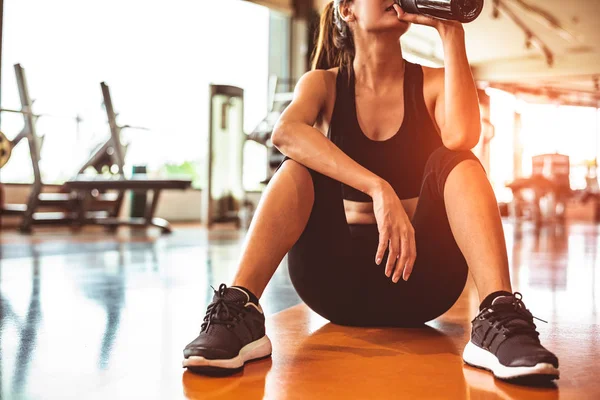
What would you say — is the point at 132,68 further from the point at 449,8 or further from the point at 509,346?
the point at 509,346

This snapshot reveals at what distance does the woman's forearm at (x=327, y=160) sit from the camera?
3.68 feet

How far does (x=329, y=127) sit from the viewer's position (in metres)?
1.33

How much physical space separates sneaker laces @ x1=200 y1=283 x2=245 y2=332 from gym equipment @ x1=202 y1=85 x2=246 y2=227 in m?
4.87

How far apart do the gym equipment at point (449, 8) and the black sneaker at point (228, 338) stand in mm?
576

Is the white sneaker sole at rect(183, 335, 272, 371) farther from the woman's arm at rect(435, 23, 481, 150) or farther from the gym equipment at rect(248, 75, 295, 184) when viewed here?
the gym equipment at rect(248, 75, 295, 184)

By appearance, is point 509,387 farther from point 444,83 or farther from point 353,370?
point 444,83

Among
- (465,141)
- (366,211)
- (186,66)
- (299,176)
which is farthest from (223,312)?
(186,66)

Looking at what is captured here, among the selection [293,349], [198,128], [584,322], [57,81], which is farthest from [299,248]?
[198,128]

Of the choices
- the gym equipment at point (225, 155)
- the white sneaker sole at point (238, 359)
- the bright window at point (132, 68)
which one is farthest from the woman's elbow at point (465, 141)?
the gym equipment at point (225, 155)

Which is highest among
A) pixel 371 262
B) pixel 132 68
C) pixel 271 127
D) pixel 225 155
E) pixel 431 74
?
pixel 132 68

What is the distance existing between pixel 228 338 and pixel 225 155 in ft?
16.6

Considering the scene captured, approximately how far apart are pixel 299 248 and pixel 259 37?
Answer: 6500 millimetres

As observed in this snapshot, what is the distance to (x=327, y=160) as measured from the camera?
44.4 inches

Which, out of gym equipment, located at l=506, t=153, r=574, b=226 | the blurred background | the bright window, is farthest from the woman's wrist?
gym equipment, located at l=506, t=153, r=574, b=226
